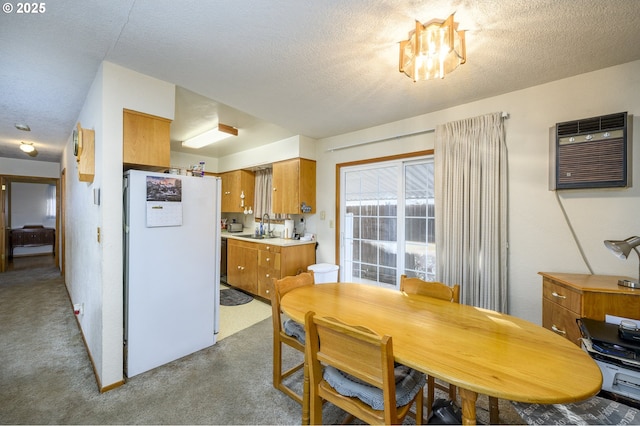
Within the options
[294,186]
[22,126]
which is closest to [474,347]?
[294,186]

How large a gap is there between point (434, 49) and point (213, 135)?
317 cm

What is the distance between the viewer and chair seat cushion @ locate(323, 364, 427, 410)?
1159 millimetres

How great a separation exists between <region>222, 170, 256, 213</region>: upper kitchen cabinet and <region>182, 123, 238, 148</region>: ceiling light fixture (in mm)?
1162

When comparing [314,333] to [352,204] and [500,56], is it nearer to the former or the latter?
[500,56]

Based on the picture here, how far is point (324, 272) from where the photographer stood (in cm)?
353

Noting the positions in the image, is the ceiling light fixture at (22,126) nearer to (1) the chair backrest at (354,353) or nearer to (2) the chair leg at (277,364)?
(2) the chair leg at (277,364)

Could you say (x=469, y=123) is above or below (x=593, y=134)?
above

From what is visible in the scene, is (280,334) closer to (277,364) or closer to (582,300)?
(277,364)

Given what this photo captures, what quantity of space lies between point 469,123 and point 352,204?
5.81ft

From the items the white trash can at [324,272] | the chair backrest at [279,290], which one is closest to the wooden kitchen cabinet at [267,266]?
the white trash can at [324,272]

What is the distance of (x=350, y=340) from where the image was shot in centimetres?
111

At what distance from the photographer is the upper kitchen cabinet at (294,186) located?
3836 mm

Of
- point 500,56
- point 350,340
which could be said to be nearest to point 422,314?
point 350,340

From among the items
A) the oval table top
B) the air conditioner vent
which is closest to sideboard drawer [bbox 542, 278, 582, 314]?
the oval table top
